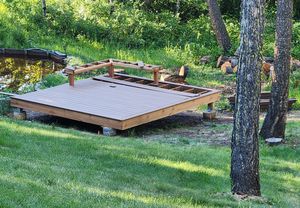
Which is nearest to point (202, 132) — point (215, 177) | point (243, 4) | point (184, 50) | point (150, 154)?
point (150, 154)

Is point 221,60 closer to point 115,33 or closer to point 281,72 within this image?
point 115,33

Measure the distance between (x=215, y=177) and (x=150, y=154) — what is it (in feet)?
4.46

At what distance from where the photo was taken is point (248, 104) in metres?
A: 7.34

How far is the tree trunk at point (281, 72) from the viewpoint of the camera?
1091 centimetres

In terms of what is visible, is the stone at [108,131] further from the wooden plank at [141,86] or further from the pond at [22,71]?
the pond at [22,71]

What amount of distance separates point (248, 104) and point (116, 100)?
21.3 feet

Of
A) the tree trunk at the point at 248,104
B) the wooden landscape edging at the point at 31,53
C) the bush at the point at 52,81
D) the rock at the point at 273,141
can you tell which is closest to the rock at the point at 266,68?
the bush at the point at 52,81

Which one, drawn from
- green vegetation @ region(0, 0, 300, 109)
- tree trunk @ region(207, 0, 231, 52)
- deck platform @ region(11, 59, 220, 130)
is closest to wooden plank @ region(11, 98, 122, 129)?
deck platform @ region(11, 59, 220, 130)

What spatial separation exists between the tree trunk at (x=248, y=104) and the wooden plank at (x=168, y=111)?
184 inches

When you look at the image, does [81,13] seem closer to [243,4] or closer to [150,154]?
[150,154]

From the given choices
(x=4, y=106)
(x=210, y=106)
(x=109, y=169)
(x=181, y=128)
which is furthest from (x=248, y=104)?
(x=4, y=106)

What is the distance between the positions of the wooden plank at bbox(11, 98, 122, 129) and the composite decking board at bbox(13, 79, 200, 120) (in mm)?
73

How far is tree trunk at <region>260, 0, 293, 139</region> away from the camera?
1091cm

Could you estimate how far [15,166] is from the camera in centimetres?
704
